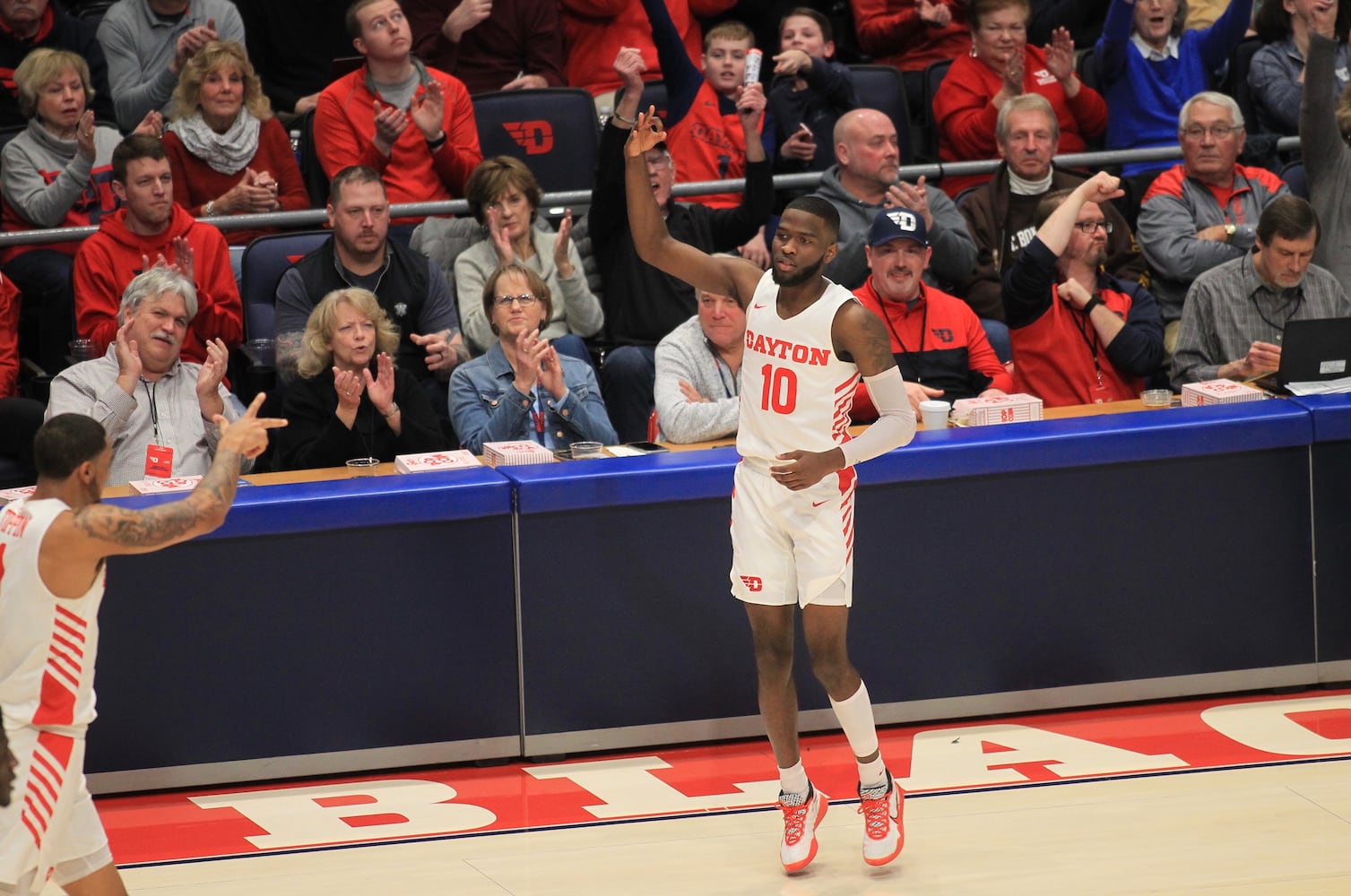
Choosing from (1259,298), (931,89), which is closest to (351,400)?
(1259,298)

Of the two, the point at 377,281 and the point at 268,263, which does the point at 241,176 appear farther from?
the point at 377,281

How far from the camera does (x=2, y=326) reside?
6.76 metres

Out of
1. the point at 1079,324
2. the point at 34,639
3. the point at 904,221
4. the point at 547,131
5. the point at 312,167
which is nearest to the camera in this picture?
the point at 34,639

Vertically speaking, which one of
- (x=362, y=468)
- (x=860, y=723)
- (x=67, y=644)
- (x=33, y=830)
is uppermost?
(x=362, y=468)

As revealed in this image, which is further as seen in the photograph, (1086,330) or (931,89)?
(931,89)

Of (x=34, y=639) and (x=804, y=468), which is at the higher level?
(x=804, y=468)

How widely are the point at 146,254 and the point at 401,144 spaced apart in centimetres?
136

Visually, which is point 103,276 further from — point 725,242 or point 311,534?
point 725,242

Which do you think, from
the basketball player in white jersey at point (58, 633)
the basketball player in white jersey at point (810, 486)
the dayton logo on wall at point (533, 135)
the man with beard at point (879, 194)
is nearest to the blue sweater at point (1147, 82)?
the man with beard at point (879, 194)

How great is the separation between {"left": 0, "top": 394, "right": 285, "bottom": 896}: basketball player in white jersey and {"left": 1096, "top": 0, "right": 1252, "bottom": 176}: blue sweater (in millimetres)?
6176

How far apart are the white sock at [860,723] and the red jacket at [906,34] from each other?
5341 millimetres

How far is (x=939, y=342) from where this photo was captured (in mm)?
6684

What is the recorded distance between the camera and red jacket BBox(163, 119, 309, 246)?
7.47m

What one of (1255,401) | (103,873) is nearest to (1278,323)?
(1255,401)
